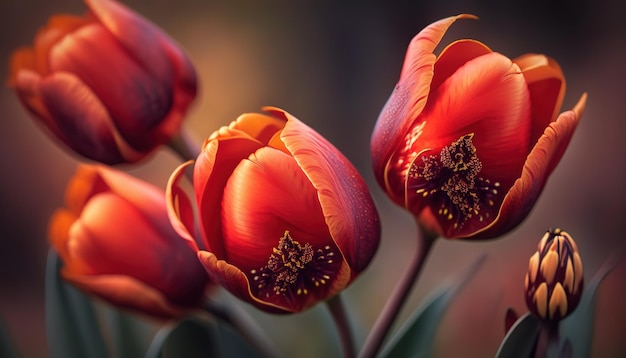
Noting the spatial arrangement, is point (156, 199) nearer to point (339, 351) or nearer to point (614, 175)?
point (339, 351)

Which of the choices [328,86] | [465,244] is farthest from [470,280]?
[328,86]

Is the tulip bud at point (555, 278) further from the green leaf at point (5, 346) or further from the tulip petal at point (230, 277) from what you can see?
the green leaf at point (5, 346)

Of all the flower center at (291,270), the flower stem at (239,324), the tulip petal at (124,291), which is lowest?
the flower stem at (239,324)

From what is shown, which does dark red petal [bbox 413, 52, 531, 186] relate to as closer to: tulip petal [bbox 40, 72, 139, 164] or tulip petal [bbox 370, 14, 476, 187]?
tulip petal [bbox 370, 14, 476, 187]

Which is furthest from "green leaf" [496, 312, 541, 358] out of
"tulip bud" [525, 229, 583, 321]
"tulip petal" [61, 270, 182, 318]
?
"tulip petal" [61, 270, 182, 318]

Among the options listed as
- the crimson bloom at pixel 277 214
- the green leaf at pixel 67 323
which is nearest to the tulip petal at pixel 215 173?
the crimson bloom at pixel 277 214

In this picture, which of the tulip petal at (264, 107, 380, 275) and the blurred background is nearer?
the tulip petal at (264, 107, 380, 275)

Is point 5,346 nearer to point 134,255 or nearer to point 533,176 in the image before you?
point 134,255
